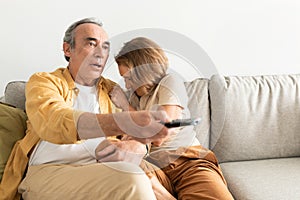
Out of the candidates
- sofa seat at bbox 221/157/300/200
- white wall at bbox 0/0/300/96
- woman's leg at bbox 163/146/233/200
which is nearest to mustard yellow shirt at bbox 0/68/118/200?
woman's leg at bbox 163/146/233/200

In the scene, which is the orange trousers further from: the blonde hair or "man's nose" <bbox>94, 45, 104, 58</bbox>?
"man's nose" <bbox>94, 45, 104, 58</bbox>

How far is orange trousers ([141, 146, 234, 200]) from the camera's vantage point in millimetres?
1771

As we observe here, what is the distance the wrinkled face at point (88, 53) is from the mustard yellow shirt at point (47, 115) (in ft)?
0.16

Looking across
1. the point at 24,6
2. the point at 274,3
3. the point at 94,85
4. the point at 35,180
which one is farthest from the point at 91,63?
the point at 274,3

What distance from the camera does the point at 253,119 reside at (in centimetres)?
227

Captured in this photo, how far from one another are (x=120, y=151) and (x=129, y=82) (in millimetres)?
267

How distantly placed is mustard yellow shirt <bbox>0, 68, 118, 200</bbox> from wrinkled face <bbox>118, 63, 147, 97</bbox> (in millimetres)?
166

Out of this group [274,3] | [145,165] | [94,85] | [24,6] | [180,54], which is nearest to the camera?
[180,54]

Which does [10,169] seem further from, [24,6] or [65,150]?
[24,6]

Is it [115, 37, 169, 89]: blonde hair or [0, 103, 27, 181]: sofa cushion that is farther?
[0, 103, 27, 181]: sofa cushion

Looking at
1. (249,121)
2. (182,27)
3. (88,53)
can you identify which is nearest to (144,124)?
(88,53)

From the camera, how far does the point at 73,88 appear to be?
6.19 feet

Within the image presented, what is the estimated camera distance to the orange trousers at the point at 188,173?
1.77 m

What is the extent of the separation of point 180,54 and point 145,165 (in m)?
0.49
